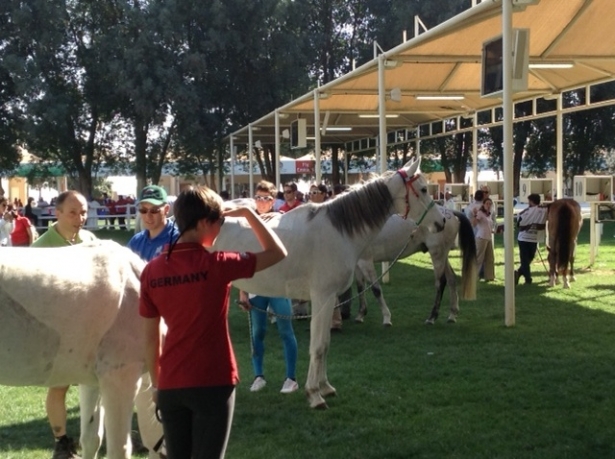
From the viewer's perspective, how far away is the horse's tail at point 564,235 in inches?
481

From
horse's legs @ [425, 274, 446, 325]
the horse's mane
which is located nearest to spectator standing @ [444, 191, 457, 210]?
horse's legs @ [425, 274, 446, 325]

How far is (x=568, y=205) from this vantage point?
1240 cm

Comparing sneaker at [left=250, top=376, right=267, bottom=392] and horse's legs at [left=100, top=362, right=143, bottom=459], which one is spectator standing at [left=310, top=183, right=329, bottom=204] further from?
horse's legs at [left=100, top=362, right=143, bottom=459]

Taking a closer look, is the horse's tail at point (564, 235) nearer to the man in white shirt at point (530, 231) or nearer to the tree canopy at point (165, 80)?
the man in white shirt at point (530, 231)

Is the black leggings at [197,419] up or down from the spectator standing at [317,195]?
down

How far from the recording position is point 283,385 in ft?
22.4

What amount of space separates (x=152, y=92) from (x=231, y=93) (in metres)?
3.53

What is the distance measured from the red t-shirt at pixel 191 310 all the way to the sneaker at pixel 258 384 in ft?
12.6

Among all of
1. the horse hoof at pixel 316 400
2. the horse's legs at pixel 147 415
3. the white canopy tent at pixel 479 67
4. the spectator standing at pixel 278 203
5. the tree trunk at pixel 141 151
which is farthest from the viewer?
the tree trunk at pixel 141 151

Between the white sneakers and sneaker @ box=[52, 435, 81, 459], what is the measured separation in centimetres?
208

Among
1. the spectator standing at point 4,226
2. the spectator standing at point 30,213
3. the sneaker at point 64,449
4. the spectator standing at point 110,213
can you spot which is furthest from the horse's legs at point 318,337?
the spectator standing at point 110,213

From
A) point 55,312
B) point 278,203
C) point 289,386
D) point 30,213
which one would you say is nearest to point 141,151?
point 30,213

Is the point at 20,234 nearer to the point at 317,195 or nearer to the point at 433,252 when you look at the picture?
the point at 317,195

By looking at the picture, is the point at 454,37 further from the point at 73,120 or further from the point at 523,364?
the point at 73,120
